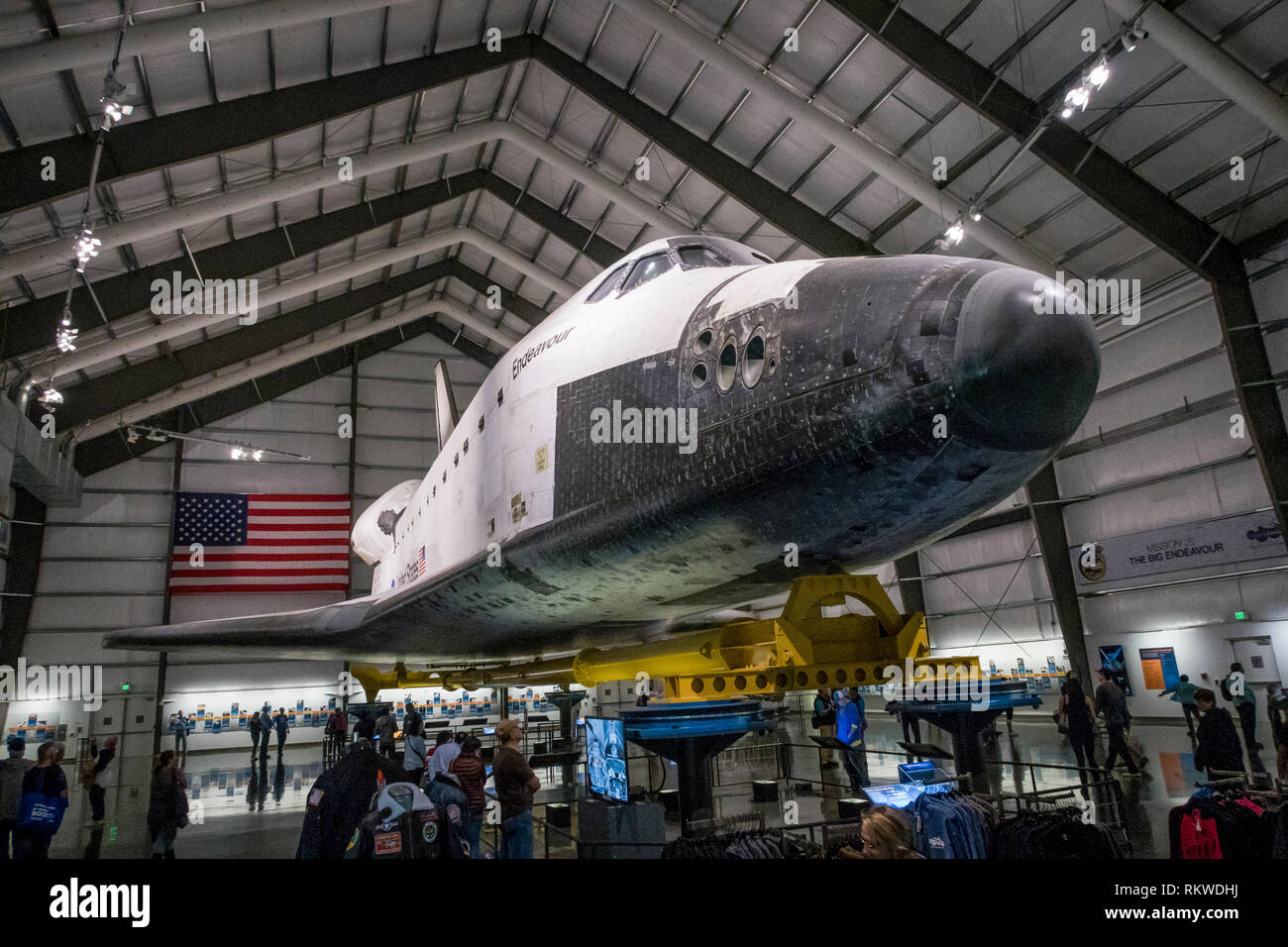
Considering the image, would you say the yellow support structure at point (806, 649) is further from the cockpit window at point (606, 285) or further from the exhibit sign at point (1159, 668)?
the exhibit sign at point (1159, 668)

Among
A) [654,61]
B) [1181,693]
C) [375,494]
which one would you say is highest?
[654,61]

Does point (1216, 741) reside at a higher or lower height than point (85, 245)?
lower

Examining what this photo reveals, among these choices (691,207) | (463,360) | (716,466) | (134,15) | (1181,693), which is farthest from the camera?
(463,360)

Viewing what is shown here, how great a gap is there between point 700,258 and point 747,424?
4.07 ft

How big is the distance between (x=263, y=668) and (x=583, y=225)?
13789mm

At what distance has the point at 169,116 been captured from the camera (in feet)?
30.6

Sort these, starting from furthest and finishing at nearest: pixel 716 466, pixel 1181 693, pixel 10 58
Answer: pixel 1181 693, pixel 10 58, pixel 716 466

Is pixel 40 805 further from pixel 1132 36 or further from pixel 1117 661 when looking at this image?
pixel 1117 661

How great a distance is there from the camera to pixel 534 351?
322 cm

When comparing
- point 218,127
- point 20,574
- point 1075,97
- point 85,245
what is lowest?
point 20,574

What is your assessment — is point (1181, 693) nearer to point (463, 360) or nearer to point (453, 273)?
point (453, 273)

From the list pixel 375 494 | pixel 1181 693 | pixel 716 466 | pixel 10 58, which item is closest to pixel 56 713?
pixel 375 494

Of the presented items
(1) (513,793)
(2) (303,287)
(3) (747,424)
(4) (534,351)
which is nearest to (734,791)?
(1) (513,793)

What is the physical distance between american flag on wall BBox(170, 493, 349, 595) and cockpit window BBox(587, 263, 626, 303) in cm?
1878
